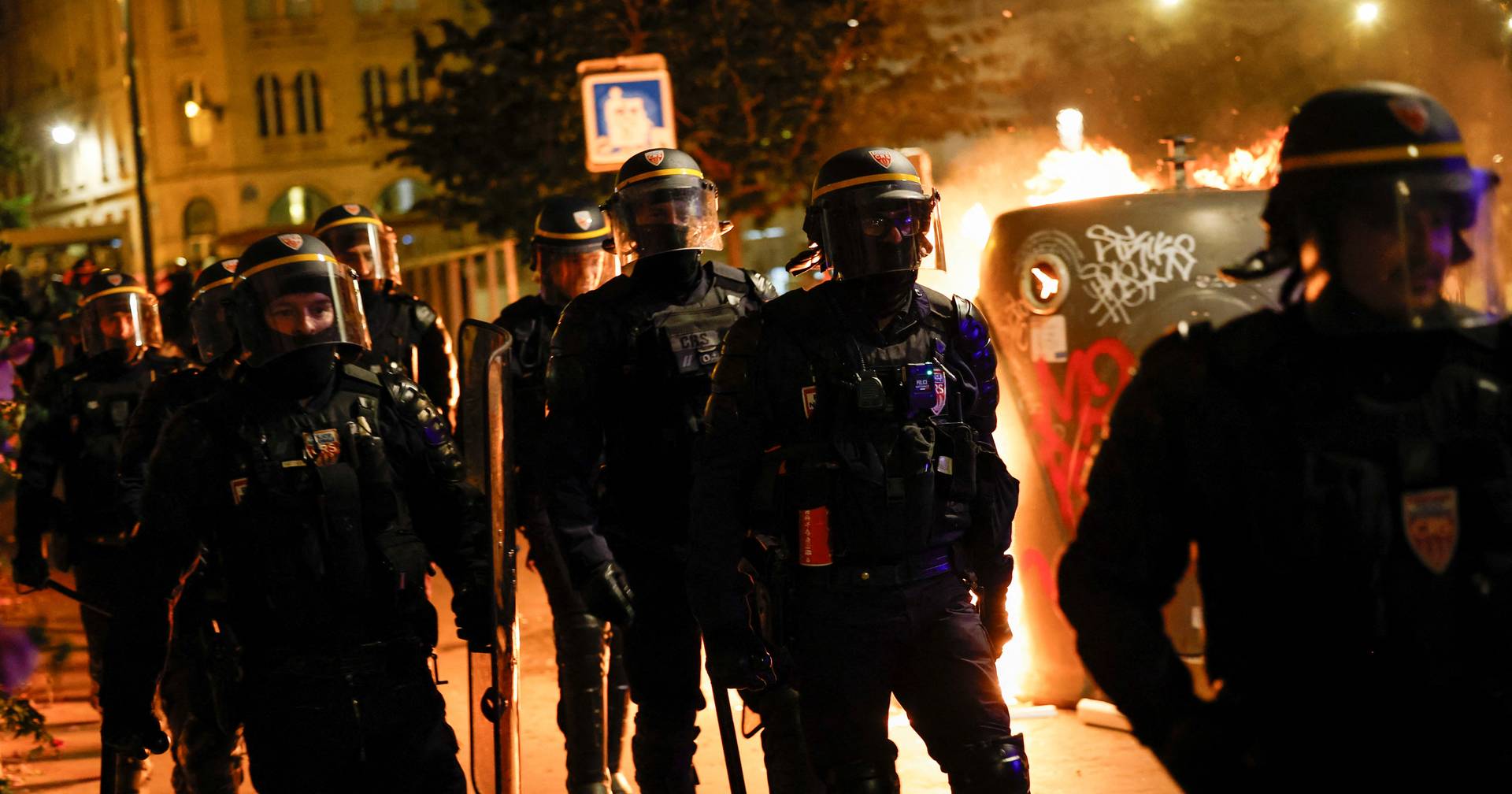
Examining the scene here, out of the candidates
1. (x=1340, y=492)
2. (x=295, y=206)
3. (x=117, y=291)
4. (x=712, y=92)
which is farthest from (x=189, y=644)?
(x=295, y=206)

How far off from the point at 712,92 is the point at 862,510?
14.0m

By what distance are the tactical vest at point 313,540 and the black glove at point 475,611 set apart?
151 millimetres

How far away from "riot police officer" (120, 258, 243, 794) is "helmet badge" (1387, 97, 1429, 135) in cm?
299

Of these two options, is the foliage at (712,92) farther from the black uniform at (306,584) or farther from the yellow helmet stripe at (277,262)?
the black uniform at (306,584)

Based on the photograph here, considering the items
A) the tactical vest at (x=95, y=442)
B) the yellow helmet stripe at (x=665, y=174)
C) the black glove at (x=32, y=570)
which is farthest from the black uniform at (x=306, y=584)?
the black glove at (x=32, y=570)

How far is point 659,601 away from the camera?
4621 millimetres

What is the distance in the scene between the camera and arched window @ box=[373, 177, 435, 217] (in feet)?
164

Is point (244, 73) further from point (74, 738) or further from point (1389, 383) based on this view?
point (1389, 383)

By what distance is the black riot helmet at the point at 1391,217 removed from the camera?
2248mm

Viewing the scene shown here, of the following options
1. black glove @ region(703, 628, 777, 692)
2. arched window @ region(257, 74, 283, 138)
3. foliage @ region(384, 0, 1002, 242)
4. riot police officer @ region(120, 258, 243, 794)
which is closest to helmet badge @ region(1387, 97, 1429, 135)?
black glove @ region(703, 628, 777, 692)

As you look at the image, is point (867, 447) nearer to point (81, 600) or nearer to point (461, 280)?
point (81, 600)

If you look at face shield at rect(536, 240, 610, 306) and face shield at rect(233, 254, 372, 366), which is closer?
face shield at rect(233, 254, 372, 366)

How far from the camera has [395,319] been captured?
692cm

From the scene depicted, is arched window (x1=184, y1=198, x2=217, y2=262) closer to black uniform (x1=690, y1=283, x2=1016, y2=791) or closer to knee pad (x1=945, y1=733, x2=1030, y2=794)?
black uniform (x1=690, y1=283, x2=1016, y2=791)
